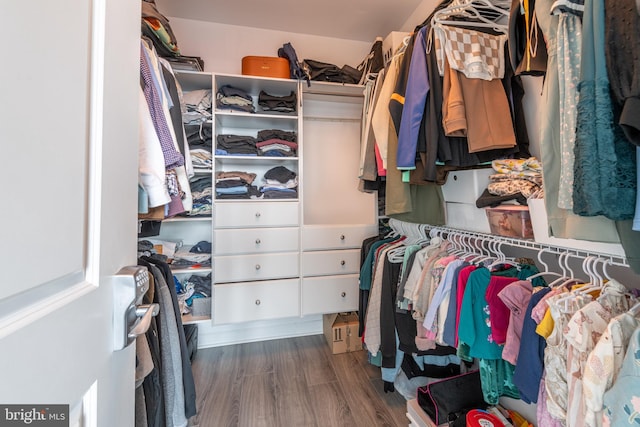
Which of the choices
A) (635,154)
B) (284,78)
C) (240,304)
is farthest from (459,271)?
(284,78)

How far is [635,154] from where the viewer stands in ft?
1.99

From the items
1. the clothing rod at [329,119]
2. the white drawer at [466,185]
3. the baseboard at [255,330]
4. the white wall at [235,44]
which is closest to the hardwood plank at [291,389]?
the baseboard at [255,330]

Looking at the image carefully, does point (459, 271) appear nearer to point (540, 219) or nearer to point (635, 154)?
point (540, 219)

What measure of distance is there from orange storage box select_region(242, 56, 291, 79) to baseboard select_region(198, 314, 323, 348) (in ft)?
6.56

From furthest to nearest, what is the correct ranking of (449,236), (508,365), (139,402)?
(449,236) < (508,365) < (139,402)

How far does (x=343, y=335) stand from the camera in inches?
86.0

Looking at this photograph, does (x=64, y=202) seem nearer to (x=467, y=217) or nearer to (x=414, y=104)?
(x=414, y=104)

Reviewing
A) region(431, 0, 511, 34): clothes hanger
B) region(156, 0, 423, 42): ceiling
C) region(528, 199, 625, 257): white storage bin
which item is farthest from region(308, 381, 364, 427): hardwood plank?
region(156, 0, 423, 42): ceiling

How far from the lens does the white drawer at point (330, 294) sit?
2.11 metres

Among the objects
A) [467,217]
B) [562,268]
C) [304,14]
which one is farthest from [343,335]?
[304,14]

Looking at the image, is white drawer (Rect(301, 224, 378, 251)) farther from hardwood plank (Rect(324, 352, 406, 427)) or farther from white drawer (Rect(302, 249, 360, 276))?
→ hardwood plank (Rect(324, 352, 406, 427))

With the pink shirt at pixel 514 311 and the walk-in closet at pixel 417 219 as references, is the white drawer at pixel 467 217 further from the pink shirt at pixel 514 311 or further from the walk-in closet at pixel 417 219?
the pink shirt at pixel 514 311

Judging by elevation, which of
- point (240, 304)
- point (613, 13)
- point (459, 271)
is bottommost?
point (240, 304)

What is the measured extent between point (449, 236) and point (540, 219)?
22.8 inches
